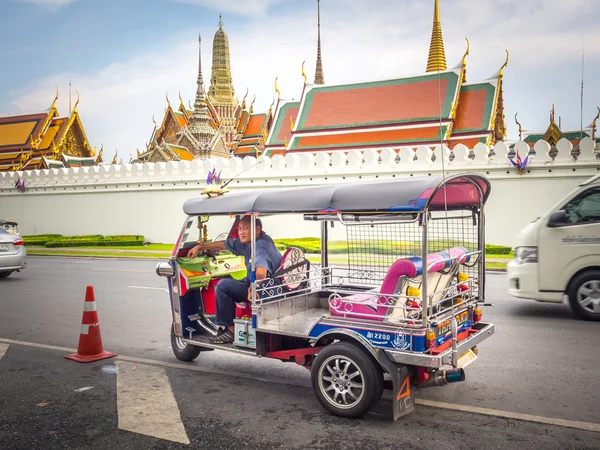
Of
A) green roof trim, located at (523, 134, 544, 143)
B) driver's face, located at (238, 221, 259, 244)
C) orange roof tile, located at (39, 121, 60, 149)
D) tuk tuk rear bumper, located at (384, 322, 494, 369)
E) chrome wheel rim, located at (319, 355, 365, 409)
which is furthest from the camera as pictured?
orange roof tile, located at (39, 121, 60, 149)

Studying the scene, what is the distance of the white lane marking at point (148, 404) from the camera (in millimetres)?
4141

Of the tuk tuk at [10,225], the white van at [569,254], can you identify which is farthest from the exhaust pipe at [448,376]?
the tuk tuk at [10,225]

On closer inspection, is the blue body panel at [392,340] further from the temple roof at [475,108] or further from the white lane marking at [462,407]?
the temple roof at [475,108]

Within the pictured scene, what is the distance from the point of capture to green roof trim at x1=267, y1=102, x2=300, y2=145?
94.1ft

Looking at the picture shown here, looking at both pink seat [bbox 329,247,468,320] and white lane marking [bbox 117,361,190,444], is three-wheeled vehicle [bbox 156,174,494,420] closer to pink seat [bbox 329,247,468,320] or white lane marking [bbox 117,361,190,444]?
pink seat [bbox 329,247,468,320]

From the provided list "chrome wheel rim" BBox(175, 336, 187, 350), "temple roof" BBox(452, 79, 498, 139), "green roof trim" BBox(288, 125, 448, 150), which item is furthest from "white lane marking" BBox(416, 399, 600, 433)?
"temple roof" BBox(452, 79, 498, 139)

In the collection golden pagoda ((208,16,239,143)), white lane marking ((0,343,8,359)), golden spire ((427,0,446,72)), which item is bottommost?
white lane marking ((0,343,8,359))

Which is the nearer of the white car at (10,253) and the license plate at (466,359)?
the license plate at (466,359)

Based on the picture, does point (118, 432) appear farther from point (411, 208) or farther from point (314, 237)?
point (314, 237)

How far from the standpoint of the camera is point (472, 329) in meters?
5.07

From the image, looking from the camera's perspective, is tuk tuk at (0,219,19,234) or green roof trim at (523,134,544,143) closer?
tuk tuk at (0,219,19,234)

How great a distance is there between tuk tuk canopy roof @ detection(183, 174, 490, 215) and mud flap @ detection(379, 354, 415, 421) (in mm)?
1138

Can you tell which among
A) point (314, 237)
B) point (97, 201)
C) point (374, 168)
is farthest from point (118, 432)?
point (97, 201)

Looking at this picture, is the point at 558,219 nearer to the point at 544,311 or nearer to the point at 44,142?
the point at 544,311
